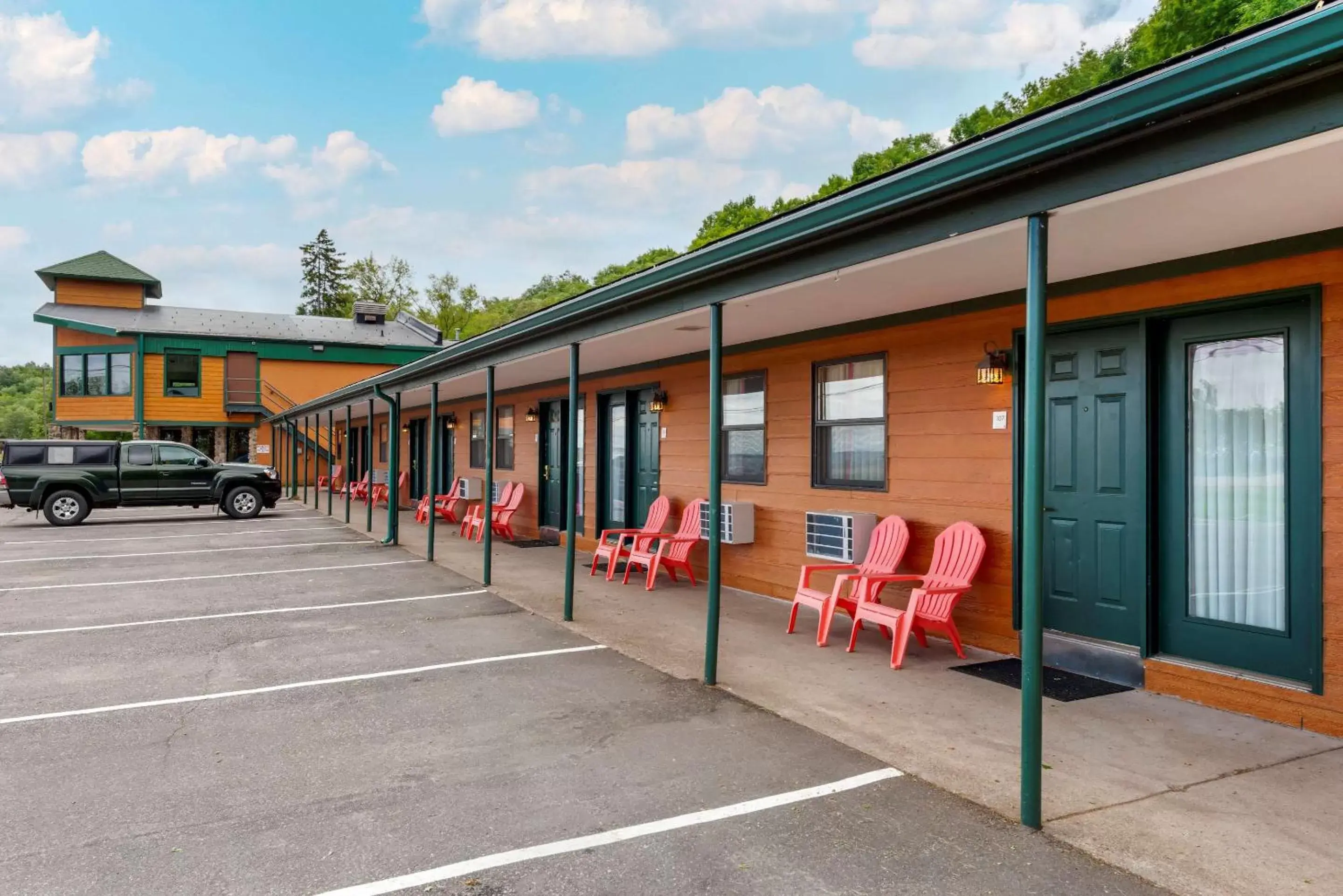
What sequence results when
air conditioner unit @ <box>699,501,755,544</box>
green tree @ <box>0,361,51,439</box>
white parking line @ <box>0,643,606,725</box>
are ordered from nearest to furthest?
white parking line @ <box>0,643,606,725</box>
air conditioner unit @ <box>699,501,755,544</box>
green tree @ <box>0,361,51,439</box>

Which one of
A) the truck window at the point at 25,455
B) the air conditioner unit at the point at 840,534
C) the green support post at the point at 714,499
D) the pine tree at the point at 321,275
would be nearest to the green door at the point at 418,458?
the truck window at the point at 25,455

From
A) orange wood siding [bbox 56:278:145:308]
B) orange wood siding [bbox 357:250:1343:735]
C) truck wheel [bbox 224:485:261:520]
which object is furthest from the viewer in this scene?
orange wood siding [bbox 56:278:145:308]

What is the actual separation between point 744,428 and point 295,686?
14.7ft

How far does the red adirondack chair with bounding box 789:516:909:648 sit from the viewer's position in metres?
5.28

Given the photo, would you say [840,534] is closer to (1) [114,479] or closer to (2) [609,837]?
(2) [609,837]

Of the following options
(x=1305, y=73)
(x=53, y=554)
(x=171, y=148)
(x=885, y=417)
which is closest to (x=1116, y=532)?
(x=885, y=417)

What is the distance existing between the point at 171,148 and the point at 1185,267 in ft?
176

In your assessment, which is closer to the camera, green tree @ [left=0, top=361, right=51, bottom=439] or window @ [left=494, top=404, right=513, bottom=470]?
window @ [left=494, top=404, right=513, bottom=470]

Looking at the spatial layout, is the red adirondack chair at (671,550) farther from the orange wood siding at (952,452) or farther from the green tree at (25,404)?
Result: the green tree at (25,404)

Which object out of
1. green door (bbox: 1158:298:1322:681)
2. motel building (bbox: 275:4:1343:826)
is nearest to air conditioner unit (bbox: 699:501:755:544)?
motel building (bbox: 275:4:1343:826)

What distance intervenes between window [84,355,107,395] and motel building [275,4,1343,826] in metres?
23.5

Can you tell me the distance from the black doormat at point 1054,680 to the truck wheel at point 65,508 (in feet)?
50.1

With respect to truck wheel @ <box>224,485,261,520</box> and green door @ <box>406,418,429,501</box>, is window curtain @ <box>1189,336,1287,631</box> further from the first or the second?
truck wheel @ <box>224,485,261,520</box>

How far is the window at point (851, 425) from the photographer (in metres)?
6.07
